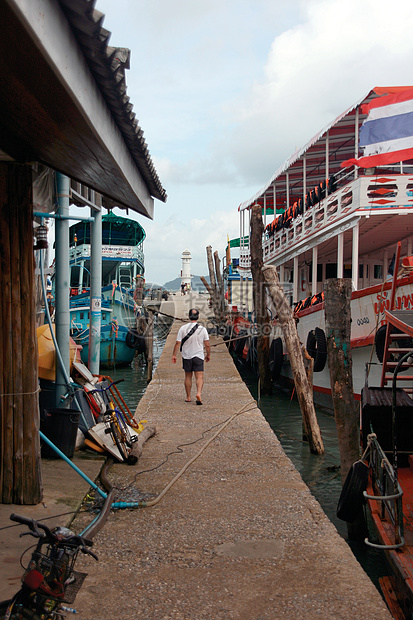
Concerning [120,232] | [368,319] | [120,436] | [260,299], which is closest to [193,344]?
[120,436]

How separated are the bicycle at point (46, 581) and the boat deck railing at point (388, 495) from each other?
2.40 m

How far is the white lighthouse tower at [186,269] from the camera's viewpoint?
5750 centimetres

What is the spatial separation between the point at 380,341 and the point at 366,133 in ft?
14.5

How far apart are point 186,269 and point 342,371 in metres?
52.6

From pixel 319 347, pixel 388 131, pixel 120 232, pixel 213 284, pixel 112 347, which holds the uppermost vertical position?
pixel 120 232

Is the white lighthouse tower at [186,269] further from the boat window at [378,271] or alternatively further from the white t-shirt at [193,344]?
the white t-shirt at [193,344]

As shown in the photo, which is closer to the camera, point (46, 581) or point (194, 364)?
point (46, 581)

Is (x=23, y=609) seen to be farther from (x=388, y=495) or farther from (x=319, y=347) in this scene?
(x=319, y=347)

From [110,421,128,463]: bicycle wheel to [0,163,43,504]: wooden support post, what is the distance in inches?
58.7

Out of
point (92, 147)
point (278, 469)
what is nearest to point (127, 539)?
point (278, 469)

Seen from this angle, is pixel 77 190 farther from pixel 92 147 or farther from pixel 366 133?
pixel 366 133

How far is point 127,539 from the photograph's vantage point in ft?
12.7

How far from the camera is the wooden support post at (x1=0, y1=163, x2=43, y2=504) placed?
4.15 m

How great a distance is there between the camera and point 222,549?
3730mm
